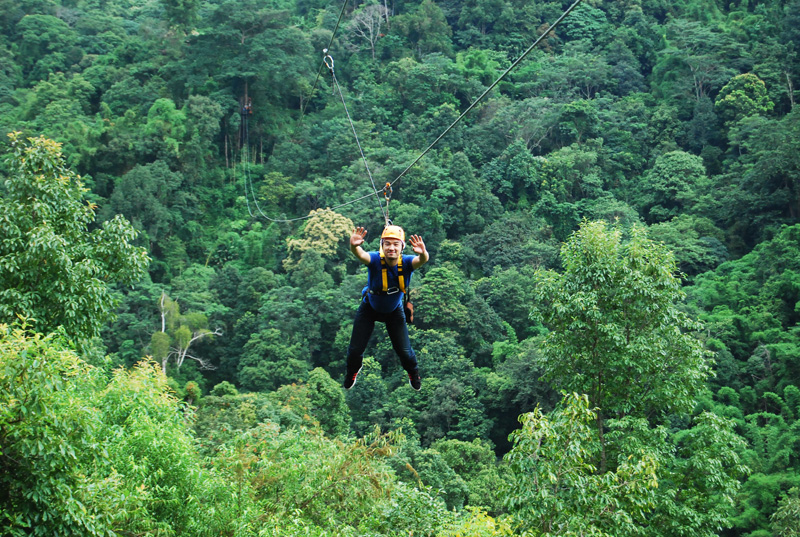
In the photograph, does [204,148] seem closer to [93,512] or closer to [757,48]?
[757,48]

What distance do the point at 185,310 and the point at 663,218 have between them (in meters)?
16.7

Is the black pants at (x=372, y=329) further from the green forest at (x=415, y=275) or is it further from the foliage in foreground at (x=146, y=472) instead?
the foliage in foreground at (x=146, y=472)

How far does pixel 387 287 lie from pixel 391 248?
0.29 metres

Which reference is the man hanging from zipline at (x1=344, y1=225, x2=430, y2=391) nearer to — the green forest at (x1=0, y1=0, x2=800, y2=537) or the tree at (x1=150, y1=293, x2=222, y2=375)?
the green forest at (x1=0, y1=0, x2=800, y2=537)

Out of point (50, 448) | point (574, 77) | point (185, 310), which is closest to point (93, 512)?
point (50, 448)

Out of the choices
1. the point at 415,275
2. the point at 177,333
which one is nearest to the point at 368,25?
the point at 415,275

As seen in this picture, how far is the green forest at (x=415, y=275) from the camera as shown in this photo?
686cm

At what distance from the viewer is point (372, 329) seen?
4.77 m

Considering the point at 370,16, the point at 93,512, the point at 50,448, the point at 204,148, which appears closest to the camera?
the point at 50,448

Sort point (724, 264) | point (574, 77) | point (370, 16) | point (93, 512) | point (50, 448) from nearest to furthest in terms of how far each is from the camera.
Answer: point (50, 448) → point (93, 512) → point (724, 264) → point (574, 77) → point (370, 16)

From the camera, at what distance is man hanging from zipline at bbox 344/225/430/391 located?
172 inches

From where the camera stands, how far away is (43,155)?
7.29 metres

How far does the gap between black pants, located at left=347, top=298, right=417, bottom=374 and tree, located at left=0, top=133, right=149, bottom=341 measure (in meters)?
3.29

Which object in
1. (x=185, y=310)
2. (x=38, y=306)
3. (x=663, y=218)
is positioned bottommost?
(x=185, y=310)
